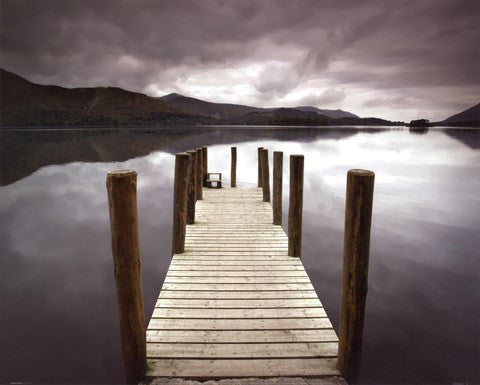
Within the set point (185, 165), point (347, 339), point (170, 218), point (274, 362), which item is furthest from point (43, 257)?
point (347, 339)

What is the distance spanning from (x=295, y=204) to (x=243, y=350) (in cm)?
Answer: 315

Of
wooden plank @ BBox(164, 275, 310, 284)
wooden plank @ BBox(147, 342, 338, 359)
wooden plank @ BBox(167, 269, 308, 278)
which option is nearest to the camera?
wooden plank @ BBox(147, 342, 338, 359)

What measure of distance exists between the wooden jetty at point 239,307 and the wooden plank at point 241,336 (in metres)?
0.01

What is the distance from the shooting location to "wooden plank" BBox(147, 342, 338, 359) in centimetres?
359

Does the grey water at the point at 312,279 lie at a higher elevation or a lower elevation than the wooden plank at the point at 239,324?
lower

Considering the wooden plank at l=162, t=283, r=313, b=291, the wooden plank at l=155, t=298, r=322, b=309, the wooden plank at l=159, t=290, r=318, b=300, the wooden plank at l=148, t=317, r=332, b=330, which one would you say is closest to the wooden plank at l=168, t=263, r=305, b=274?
the wooden plank at l=162, t=283, r=313, b=291

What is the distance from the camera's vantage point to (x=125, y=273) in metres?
3.10

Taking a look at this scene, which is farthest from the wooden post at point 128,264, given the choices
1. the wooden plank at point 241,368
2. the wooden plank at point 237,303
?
the wooden plank at point 237,303

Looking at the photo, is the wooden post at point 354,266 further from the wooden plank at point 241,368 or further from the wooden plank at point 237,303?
the wooden plank at point 237,303

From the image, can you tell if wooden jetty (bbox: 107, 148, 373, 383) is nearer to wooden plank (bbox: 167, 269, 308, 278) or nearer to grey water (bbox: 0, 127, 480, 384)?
wooden plank (bbox: 167, 269, 308, 278)

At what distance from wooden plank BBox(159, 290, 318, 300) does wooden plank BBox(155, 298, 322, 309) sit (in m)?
0.08

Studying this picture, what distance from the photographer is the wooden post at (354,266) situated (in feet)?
10.0

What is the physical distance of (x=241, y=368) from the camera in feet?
11.3

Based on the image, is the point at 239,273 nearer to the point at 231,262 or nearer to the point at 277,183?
the point at 231,262
